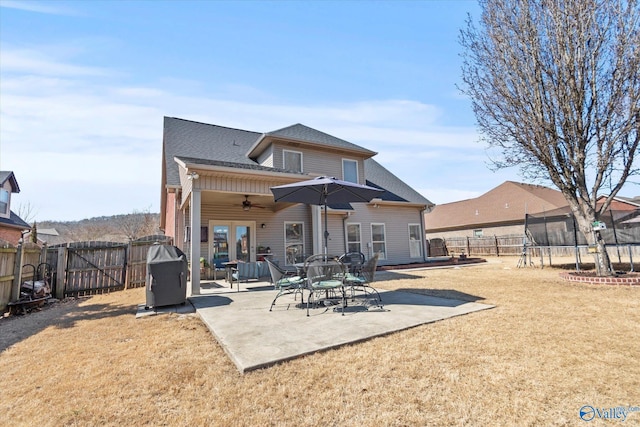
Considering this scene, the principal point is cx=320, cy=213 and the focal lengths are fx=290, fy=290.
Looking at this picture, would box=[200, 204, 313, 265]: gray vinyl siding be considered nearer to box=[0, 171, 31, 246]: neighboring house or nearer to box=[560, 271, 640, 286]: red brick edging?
box=[560, 271, 640, 286]: red brick edging

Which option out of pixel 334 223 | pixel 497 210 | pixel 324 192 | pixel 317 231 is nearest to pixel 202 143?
pixel 334 223

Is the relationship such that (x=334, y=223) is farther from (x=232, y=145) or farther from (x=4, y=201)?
(x=4, y=201)

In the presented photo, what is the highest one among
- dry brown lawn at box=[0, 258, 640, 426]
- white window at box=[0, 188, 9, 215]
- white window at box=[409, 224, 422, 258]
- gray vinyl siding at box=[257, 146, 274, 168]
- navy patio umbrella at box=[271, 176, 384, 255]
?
gray vinyl siding at box=[257, 146, 274, 168]

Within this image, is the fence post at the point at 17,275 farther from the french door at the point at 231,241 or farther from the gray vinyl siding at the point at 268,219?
the french door at the point at 231,241

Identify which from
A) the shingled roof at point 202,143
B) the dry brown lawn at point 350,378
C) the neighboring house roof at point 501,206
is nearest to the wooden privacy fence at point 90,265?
the shingled roof at point 202,143

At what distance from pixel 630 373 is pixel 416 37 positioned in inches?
374

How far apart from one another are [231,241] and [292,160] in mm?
4201

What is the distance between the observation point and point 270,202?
10.9 m

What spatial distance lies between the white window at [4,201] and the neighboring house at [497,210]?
34018 millimetres

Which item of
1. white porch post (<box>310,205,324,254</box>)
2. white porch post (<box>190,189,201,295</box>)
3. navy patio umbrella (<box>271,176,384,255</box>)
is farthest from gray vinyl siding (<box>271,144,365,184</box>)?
navy patio umbrella (<box>271,176,384,255</box>)

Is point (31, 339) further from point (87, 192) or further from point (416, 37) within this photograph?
point (87, 192)

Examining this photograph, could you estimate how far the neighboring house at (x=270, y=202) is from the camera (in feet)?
27.0

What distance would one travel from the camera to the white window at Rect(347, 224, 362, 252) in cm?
1362

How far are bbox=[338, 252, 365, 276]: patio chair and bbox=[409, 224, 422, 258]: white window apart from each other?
842 centimetres
